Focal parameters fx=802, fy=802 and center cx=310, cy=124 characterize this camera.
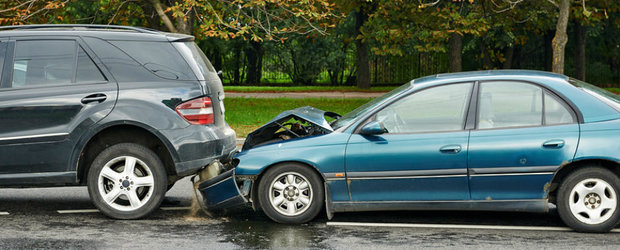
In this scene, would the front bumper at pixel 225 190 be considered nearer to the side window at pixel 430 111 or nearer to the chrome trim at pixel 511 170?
the side window at pixel 430 111

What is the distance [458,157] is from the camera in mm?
6613

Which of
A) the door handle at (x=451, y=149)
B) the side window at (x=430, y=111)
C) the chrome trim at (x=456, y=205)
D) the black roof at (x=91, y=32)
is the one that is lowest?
the chrome trim at (x=456, y=205)

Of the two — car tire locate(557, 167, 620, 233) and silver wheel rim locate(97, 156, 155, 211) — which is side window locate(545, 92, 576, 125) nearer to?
car tire locate(557, 167, 620, 233)

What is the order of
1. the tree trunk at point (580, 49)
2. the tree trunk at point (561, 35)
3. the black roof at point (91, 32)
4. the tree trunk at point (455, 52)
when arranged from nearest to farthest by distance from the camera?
1. the black roof at point (91, 32)
2. the tree trunk at point (561, 35)
3. the tree trunk at point (455, 52)
4. the tree trunk at point (580, 49)

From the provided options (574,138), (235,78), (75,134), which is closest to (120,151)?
(75,134)

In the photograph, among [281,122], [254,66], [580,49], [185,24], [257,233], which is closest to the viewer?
[257,233]

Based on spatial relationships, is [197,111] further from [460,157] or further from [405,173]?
[460,157]

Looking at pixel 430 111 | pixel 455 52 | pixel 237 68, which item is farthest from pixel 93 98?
pixel 237 68

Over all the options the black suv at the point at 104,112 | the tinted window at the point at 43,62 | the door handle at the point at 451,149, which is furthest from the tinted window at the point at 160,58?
the door handle at the point at 451,149

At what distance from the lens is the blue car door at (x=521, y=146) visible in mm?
6547

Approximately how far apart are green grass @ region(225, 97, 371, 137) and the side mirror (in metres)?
8.13

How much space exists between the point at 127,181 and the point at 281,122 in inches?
58.1

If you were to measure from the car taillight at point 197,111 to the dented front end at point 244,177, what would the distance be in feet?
1.41

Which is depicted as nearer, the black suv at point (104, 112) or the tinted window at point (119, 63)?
the black suv at point (104, 112)
